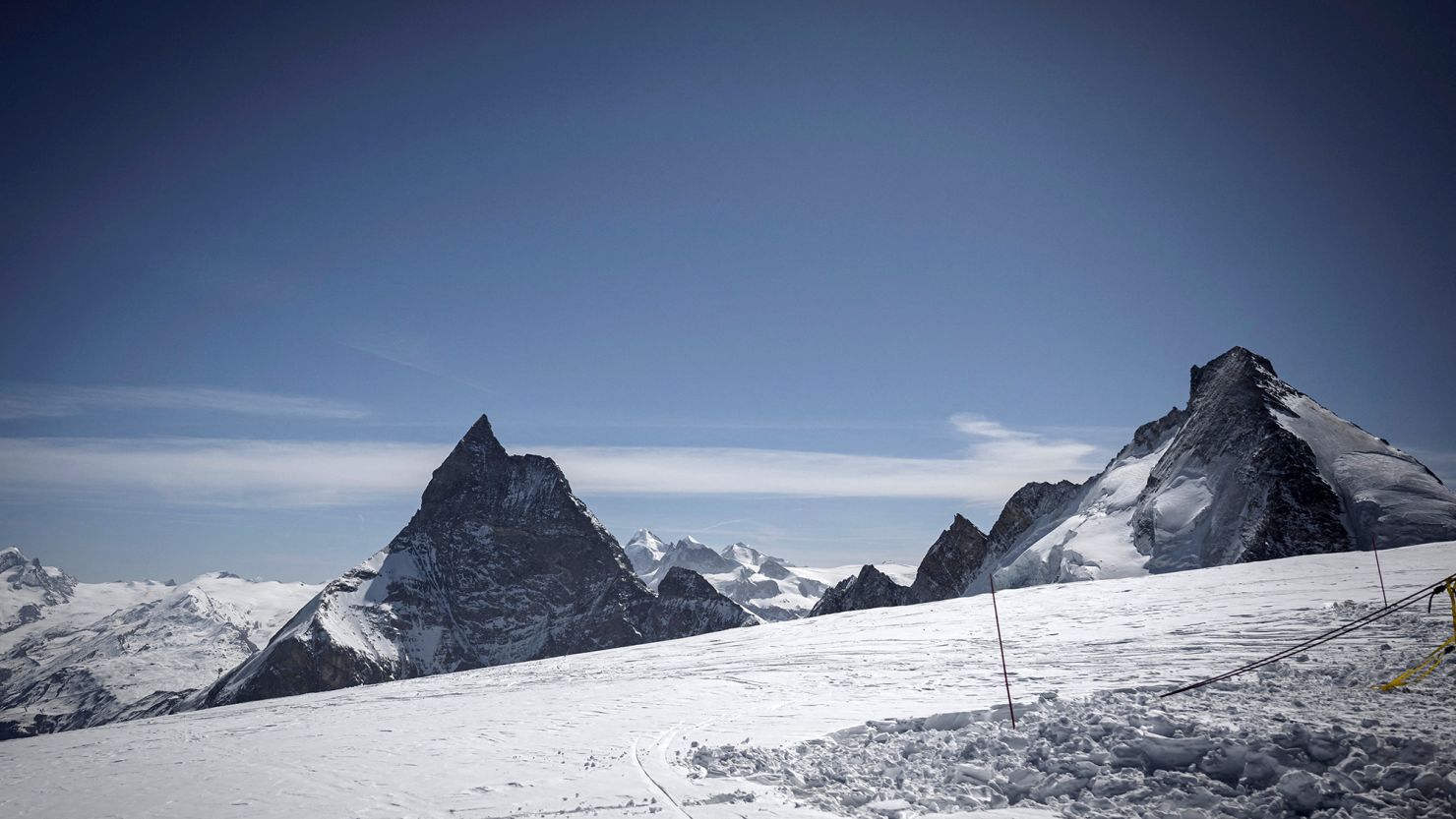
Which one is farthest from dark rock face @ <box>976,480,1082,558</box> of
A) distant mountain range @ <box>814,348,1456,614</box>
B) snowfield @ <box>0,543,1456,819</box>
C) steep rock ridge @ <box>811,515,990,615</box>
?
snowfield @ <box>0,543,1456,819</box>

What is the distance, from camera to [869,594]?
4363 inches

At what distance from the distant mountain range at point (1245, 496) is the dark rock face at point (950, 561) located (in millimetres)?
37454

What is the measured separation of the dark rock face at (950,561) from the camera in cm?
9669

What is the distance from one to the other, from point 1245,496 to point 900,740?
45.0 meters

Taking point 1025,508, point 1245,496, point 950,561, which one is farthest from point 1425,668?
point 950,561

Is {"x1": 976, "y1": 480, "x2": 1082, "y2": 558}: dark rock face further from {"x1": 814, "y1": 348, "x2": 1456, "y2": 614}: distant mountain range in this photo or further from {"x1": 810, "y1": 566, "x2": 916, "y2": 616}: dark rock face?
{"x1": 814, "y1": 348, "x2": 1456, "y2": 614}: distant mountain range

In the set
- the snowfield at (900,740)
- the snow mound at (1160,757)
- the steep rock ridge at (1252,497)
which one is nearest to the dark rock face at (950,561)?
the steep rock ridge at (1252,497)

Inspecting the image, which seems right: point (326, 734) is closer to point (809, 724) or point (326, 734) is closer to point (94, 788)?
point (94, 788)

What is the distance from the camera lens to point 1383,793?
645 centimetres

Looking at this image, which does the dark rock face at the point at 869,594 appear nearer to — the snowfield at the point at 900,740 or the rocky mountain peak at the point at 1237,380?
the rocky mountain peak at the point at 1237,380

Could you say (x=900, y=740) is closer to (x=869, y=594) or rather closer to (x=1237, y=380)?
(x=1237, y=380)

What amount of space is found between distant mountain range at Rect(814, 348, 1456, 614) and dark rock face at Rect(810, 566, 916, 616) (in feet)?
161

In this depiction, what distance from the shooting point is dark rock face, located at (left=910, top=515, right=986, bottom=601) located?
317 feet

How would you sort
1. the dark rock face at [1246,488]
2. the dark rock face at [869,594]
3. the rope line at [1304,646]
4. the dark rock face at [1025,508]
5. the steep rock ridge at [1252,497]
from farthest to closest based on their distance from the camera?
the dark rock face at [869,594] → the dark rock face at [1025,508] → the dark rock face at [1246,488] → the steep rock ridge at [1252,497] → the rope line at [1304,646]
